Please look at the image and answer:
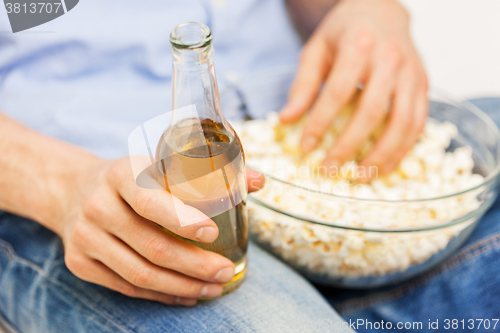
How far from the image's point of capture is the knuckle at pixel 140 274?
0.45 metres

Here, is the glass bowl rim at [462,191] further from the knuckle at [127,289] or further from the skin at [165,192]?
the knuckle at [127,289]

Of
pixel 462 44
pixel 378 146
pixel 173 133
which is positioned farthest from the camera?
pixel 462 44

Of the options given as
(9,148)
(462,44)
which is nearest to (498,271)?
(9,148)

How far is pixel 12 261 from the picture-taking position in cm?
60

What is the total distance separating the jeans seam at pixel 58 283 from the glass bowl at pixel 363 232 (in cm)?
23

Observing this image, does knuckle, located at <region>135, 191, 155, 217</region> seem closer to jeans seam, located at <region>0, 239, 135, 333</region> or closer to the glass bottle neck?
the glass bottle neck

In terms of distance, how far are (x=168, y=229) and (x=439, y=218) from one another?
380 millimetres

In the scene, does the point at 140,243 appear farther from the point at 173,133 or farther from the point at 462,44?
the point at 462,44

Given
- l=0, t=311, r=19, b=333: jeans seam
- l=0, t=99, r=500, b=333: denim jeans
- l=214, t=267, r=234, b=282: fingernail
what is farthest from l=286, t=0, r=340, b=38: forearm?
l=0, t=311, r=19, b=333: jeans seam

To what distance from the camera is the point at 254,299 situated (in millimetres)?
541

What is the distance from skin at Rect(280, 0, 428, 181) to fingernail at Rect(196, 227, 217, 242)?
1.11 ft

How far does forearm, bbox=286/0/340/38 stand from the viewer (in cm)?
90

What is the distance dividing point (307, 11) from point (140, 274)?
0.70 metres

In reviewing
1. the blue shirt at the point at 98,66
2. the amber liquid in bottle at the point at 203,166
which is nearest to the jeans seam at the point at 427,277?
the amber liquid in bottle at the point at 203,166
